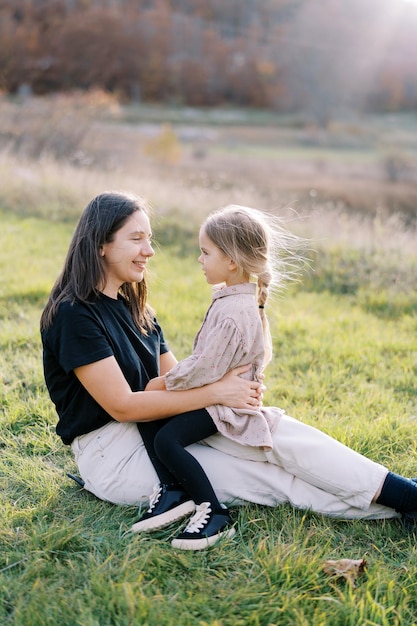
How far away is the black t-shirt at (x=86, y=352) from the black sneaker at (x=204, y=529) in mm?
555

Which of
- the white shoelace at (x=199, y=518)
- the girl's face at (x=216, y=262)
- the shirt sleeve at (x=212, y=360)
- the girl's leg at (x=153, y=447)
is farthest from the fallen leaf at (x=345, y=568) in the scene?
the girl's face at (x=216, y=262)

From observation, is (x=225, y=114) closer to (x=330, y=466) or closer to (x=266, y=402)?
(x=266, y=402)

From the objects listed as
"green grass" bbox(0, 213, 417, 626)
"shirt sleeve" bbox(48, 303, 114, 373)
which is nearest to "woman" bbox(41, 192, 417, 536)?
"shirt sleeve" bbox(48, 303, 114, 373)

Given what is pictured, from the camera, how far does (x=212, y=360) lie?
2.61 m

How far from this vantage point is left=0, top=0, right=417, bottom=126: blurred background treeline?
65.6 meters

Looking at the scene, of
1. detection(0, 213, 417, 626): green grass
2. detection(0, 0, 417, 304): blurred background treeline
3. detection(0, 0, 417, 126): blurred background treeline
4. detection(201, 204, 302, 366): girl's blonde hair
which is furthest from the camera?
detection(0, 0, 417, 126): blurred background treeline

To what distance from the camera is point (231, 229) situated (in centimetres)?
265

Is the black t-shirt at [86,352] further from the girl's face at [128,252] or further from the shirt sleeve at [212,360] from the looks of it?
the shirt sleeve at [212,360]

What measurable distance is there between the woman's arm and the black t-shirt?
1.6 inches

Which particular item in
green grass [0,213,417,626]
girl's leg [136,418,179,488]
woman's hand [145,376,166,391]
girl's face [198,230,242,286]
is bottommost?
green grass [0,213,417,626]

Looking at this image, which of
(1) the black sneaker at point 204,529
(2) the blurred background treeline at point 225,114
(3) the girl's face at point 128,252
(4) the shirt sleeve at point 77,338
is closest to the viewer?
(1) the black sneaker at point 204,529

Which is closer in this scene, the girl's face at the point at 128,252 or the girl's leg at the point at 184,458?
the girl's leg at the point at 184,458

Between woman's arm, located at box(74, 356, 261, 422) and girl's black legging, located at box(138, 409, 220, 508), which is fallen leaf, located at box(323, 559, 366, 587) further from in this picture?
woman's arm, located at box(74, 356, 261, 422)

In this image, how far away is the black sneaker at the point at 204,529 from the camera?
2420 millimetres
